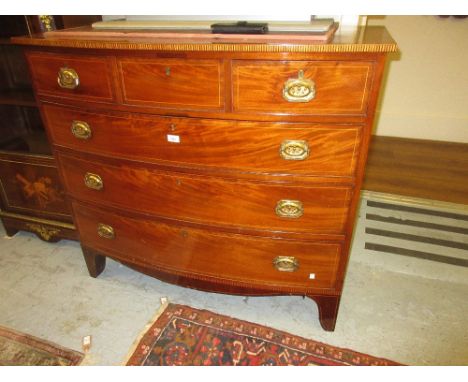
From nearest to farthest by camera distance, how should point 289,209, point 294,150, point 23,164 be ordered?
point 294,150 < point 289,209 < point 23,164

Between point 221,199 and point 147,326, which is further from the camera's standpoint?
point 147,326

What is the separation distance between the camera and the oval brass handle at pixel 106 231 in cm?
164

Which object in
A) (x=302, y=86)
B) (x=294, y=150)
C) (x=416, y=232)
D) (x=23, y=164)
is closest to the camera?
(x=302, y=86)

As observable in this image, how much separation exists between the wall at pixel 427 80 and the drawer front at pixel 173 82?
2428 mm

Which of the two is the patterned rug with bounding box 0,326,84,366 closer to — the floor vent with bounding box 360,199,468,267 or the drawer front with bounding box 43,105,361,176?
the drawer front with bounding box 43,105,361,176

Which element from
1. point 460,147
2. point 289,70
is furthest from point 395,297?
point 460,147

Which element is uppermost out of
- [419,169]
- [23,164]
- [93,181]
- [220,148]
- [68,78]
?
[68,78]

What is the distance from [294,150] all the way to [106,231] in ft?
3.26

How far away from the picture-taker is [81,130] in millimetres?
1417

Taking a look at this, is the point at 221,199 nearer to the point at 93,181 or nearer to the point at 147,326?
the point at 93,181

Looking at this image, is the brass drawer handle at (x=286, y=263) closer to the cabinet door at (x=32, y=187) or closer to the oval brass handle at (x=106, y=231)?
the oval brass handle at (x=106, y=231)

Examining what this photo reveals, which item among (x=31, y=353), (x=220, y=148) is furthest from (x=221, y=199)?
(x=31, y=353)

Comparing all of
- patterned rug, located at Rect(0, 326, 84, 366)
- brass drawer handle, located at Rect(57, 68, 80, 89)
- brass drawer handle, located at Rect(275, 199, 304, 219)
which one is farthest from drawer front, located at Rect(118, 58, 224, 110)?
patterned rug, located at Rect(0, 326, 84, 366)

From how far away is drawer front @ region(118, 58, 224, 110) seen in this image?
113cm
